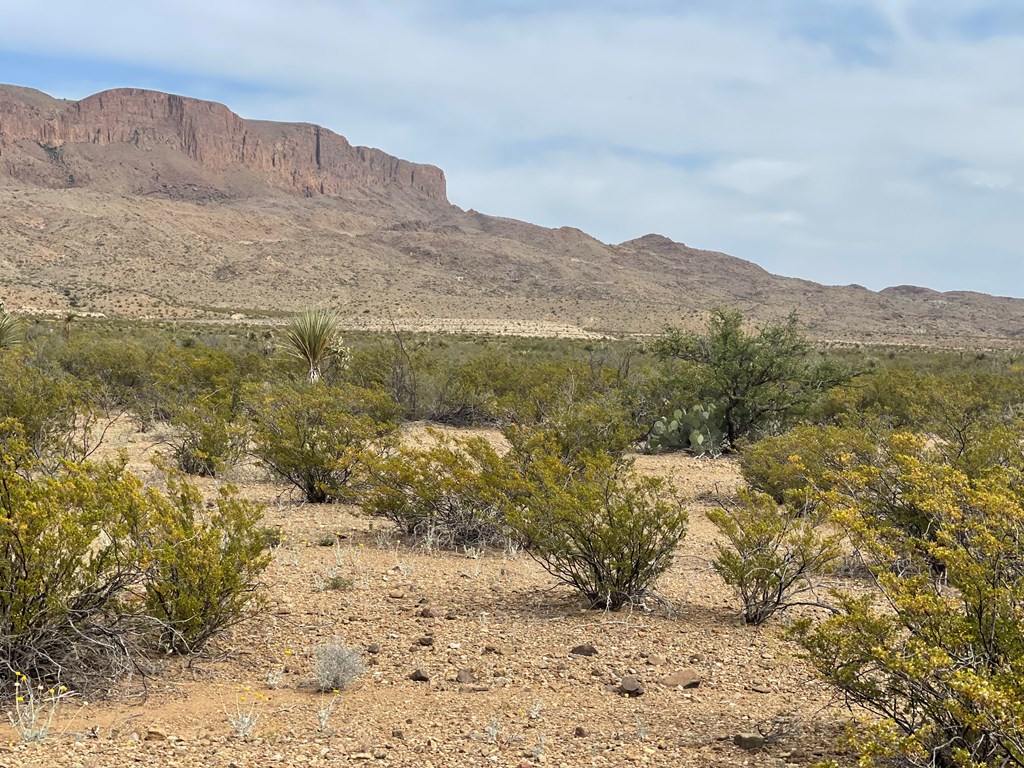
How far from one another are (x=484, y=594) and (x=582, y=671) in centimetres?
170

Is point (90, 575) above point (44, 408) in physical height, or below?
below

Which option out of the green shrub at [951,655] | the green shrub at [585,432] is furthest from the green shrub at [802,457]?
the green shrub at [951,655]

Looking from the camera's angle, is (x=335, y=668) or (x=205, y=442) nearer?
(x=335, y=668)

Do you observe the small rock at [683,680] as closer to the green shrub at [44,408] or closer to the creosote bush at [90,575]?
the creosote bush at [90,575]

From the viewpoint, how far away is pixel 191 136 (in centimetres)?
17062

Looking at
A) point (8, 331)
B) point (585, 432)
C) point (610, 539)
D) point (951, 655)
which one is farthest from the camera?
point (8, 331)

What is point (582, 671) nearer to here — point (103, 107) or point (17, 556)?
point (17, 556)

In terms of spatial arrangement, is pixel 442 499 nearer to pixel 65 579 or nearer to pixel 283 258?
pixel 65 579

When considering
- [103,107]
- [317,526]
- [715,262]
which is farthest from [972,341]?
[103,107]

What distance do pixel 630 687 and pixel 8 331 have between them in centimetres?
2119

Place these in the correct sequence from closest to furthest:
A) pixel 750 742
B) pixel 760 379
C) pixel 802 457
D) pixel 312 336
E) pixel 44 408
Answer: pixel 750 742 → pixel 802 457 → pixel 44 408 → pixel 760 379 → pixel 312 336

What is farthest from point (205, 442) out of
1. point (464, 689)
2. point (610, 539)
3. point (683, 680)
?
point (683, 680)

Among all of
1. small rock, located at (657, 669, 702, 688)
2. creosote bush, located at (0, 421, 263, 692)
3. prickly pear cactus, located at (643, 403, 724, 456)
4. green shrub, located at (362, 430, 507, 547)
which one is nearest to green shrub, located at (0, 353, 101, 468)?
green shrub, located at (362, 430, 507, 547)

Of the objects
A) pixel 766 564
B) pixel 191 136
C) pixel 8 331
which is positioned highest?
pixel 191 136
